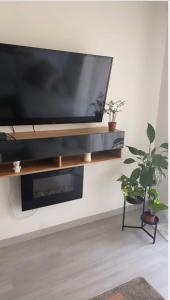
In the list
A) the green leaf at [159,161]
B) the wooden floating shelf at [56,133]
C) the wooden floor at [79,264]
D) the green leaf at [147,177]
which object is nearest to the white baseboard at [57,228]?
the wooden floor at [79,264]

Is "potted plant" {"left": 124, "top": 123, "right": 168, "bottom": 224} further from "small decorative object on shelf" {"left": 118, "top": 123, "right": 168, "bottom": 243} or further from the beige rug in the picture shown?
the beige rug

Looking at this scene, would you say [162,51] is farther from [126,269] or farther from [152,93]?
[126,269]

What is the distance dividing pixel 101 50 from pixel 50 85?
68 cm

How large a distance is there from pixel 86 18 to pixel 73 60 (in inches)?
18.1

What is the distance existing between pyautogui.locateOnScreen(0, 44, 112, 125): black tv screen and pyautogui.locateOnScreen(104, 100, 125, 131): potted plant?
0.14 meters

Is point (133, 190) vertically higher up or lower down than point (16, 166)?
lower down

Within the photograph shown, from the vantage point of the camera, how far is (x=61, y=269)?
2.00 m

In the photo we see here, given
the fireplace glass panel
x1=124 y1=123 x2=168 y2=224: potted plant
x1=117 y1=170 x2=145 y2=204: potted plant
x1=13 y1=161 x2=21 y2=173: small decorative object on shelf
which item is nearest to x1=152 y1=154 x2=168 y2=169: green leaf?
x1=124 y1=123 x2=168 y2=224: potted plant

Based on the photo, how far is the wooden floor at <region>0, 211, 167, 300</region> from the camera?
1.81 m

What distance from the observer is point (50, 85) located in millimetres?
1957

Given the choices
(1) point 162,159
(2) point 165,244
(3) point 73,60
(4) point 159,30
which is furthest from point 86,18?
(2) point 165,244

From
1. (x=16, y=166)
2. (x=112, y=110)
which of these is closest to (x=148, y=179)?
(x=112, y=110)

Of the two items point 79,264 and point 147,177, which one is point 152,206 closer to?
point 147,177

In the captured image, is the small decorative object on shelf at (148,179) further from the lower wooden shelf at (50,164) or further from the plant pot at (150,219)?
the lower wooden shelf at (50,164)
